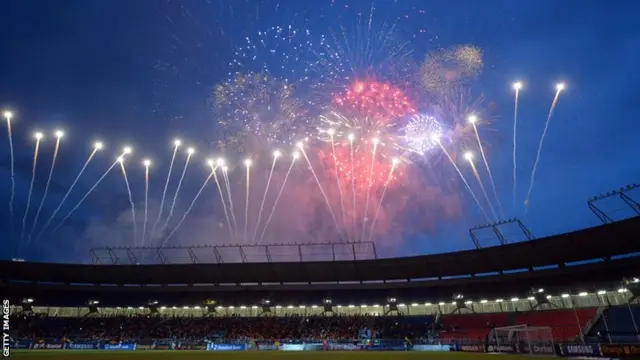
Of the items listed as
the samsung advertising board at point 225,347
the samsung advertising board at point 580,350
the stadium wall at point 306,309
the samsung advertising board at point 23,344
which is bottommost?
the samsung advertising board at point 580,350

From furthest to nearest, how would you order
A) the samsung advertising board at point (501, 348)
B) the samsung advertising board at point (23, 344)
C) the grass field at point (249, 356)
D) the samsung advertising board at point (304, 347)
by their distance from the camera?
the samsung advertising board at point (23, 344), the samsung advertising board at point (304, 347), the samsung advertising board at point (501, 348), the grass field at point (249, 356)

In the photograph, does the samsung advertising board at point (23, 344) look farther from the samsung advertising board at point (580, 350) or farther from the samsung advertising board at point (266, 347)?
the samsung advertising board at point (580, 350)

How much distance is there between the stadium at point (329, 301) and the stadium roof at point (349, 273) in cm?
17

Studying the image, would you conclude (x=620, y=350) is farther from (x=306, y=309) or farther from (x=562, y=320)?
(x=306, y=309)

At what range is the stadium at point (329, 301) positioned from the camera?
1845 inches

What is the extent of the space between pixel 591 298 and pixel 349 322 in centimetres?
3177

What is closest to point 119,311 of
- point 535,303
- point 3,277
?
point 3,277

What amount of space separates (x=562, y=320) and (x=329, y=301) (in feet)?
105

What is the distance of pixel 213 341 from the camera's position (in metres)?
50.2

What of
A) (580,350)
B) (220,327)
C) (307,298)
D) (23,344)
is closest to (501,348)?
(580,350)

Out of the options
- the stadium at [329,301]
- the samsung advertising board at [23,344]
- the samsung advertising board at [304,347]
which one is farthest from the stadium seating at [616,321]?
the samsung advertising board at [23,344]

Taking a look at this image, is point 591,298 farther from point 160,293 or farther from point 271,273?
point 160,293

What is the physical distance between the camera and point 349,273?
62406 millimetres

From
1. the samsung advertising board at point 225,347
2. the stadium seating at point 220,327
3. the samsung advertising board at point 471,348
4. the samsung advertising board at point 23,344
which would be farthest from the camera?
the stadium seating at point 220,327
